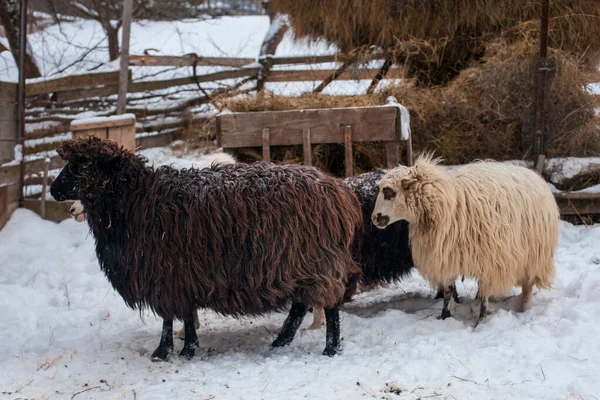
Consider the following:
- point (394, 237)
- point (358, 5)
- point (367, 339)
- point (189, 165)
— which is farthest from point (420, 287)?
point (358, 5)

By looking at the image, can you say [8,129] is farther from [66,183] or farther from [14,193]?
[66,183]

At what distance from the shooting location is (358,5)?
924 cm

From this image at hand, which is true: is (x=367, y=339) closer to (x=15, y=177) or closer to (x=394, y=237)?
(x=394, y=237)

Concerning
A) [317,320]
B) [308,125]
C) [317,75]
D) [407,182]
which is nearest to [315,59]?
[317,75]

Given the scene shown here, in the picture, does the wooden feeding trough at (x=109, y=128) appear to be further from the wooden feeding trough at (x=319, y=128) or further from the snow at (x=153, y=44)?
the snow at (x=153, y=44)

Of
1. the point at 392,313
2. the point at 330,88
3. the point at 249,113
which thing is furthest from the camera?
the point at 330,88

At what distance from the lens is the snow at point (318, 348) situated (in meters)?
4.06

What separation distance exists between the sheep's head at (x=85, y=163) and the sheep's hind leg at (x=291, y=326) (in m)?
1.91

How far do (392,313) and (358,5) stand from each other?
539cm

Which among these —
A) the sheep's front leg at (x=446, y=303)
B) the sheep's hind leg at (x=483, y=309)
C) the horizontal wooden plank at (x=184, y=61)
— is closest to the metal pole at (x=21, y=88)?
the horizontal wooden plank at (x=184, y=61)

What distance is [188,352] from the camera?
16.1ft

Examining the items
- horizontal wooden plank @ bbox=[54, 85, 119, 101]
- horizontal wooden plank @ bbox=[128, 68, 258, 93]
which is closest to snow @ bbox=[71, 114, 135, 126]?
horizontal wooden plank @ bbox=[54, 85, 119, 101]

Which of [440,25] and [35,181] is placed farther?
[440,25]

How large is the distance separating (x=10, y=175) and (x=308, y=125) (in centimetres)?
389
